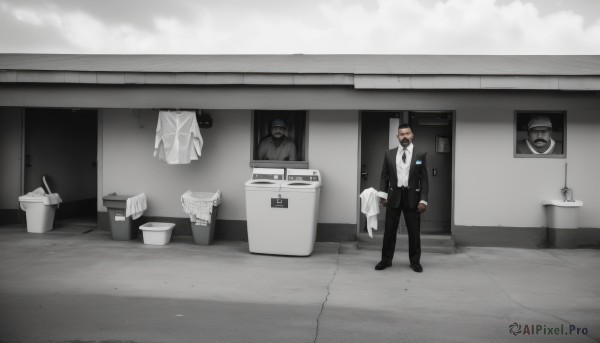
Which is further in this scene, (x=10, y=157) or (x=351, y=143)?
(x=10, y=157)

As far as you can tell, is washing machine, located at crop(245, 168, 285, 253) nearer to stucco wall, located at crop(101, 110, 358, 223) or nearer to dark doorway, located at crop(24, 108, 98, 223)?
stucco wall, located at crop(101, 110, 358, 223)

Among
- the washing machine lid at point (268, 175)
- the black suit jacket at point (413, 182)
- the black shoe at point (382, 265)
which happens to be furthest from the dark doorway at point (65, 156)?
the black suit jacket at point (413, 182)

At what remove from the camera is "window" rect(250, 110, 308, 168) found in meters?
9.34

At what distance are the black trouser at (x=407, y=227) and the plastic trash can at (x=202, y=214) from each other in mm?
3037

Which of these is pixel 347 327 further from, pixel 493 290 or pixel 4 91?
pixel 4 91

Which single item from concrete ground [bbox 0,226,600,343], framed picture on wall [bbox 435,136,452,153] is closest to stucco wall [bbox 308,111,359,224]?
concrete ground [bbox 0,226,600,343]

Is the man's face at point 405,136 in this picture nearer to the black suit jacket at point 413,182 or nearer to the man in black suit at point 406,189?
the man in black suit at point 406,189

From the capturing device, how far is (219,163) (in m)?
9.50

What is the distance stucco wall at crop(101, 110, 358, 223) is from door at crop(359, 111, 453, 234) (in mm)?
728

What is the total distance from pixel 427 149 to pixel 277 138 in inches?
109

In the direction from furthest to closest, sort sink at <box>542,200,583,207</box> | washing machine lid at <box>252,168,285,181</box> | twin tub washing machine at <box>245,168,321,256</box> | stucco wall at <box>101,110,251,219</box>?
stucco wall at <box>101,110,251,219</box>, washing machine lid at <box>252,168,285,181</box>, sink at <box>542,200,583,207</box>, twin tub washing machine at <box>245,168,321,256</box>

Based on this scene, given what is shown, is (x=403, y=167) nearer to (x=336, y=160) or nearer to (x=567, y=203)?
(x=336, y=160)

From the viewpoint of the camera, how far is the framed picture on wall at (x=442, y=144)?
967cm

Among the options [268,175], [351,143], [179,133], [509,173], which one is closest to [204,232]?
[268,175]
